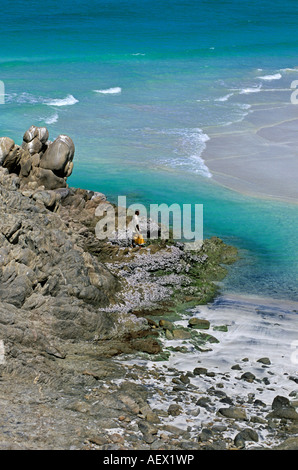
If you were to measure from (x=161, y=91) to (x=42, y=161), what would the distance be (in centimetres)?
2637

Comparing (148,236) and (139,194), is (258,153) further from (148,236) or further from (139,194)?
(148,236)

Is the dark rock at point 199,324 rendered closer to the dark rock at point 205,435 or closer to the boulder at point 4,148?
the dark rock at point 205,435

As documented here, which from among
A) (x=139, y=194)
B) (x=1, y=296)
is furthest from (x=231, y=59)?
(x=1, y=296)

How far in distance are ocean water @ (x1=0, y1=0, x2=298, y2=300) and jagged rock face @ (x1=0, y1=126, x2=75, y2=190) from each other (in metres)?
5.59

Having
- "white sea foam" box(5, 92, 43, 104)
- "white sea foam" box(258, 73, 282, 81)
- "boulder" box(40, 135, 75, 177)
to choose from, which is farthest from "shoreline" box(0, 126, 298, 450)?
"white sea foam" box(258, 73, 282, 81)

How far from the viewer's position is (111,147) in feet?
122
